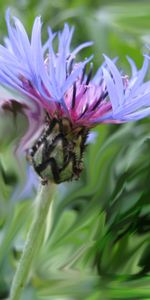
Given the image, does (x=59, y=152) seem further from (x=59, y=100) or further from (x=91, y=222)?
(x=91, y=222)

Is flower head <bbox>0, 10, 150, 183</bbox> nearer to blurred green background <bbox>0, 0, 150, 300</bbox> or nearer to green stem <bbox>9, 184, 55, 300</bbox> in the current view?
green stem <bbox>9, 184, 55, 300</bbox>

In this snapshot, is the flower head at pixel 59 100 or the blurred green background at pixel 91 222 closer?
the flower head at pixel 59 100

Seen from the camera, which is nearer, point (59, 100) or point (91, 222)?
point (59, 100)

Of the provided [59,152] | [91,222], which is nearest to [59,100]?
[59,152]

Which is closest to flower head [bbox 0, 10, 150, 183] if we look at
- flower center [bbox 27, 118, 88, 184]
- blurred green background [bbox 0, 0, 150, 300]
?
flower center [bbox 27, 118, 88, 184]

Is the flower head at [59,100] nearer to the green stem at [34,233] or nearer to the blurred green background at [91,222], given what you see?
the green stem at [34,233]

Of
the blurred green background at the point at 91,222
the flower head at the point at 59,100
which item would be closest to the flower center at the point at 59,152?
the flower head at the point at 59,100
